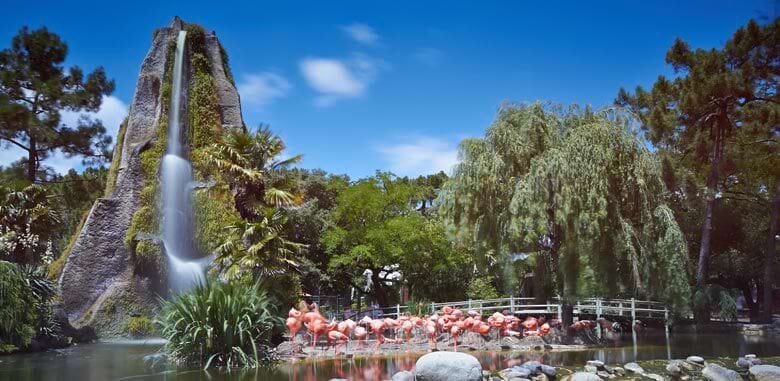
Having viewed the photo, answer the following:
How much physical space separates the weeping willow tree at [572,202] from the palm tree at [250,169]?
5617 millimetres

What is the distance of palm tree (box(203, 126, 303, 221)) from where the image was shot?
1827 cm

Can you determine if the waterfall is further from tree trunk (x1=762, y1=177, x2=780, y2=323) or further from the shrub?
tree trunk (x1=762, y1=177, x2=780, y2=323)

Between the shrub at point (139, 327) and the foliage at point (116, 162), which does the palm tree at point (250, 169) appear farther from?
the foliage at point (116, 162)

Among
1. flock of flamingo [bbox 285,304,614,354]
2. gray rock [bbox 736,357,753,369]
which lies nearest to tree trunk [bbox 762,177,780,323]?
flock of flamingo [bbox 285,304,614,354]

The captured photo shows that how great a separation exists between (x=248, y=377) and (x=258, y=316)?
1.99 metres

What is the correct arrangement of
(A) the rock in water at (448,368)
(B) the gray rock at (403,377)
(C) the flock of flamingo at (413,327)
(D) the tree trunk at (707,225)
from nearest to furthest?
(A) the rock in water at (448,368) < (B) the gray rock at (403,377) < (C) the flock of flamingo at (413,327) < (D) the tree trunk at (707,225)

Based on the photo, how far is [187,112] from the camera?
2619 centimetres

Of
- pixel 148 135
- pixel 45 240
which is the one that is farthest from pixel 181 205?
pixel 45 240

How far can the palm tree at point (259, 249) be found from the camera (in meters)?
16.9

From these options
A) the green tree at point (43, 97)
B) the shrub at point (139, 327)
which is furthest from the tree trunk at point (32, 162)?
the shrub at point (139, 327)

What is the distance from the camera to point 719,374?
→ 37.7ft

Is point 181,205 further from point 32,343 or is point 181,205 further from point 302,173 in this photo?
point 302,173

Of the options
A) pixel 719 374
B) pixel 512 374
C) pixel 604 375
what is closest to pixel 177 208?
pixel 512 374

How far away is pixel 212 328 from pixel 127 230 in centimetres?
1290
